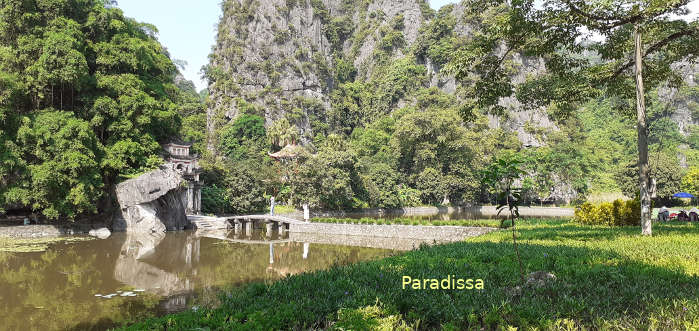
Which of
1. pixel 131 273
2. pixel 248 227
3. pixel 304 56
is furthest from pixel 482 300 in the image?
pixel 304 56

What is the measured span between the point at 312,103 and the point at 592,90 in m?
55.3

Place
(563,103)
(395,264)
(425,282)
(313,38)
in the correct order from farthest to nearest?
(313,38)
(563,103)
(395,264)
(425,282)

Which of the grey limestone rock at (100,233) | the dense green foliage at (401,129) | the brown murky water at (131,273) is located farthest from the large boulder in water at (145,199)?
the dense green foliage at (401,129)

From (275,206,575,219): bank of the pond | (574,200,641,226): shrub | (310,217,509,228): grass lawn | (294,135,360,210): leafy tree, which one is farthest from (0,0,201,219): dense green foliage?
(574,200,641,226): shrub

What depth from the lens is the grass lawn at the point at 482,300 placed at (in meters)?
3.55

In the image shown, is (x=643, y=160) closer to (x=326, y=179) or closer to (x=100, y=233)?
(x=326, y=179)

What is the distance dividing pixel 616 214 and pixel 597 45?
5942mm

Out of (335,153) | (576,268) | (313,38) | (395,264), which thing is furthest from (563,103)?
(313,38)

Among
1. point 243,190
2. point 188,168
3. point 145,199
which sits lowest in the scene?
point 145,199

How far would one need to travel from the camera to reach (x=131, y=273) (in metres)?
12.7

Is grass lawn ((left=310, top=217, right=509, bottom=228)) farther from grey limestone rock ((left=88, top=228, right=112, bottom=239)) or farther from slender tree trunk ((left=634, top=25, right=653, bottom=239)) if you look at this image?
grey limestone rock ((left=88, top=228, right=112, bottom=239))

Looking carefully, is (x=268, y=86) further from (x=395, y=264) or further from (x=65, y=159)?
(x=395, y=264)

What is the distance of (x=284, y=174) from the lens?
124 feet

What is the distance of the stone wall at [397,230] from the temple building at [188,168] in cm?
963
